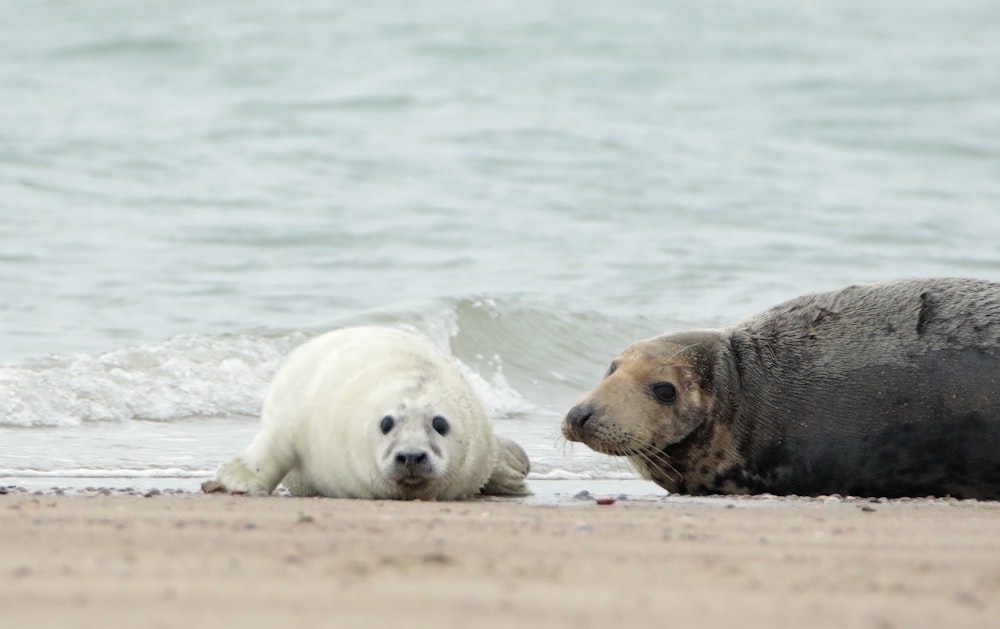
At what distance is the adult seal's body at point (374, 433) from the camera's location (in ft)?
16.5

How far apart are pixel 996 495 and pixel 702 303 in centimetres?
653

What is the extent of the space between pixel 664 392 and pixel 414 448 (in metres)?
1.35

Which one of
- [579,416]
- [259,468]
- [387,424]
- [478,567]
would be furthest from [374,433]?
[478,567]

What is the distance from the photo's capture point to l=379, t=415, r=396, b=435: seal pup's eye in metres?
5.05

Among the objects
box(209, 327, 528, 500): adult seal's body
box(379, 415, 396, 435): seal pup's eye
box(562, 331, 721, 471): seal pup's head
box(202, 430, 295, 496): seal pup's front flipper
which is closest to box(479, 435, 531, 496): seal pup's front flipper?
box(209, 327, 528, 500): adult seal's body

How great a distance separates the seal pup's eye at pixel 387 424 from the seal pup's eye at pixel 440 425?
14cm

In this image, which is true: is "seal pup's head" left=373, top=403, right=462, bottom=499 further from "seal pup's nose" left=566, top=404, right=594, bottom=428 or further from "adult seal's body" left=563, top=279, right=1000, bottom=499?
"adult seal's body" left=563, top=279, right=1000, bottom=499

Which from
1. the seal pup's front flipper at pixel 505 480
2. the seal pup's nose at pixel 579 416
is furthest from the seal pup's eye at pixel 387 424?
the seal pup's nose at pixel 579 416

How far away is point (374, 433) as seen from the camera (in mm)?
5074

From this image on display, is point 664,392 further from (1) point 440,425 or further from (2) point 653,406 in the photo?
(1) point 440,425

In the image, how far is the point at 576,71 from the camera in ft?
79.9

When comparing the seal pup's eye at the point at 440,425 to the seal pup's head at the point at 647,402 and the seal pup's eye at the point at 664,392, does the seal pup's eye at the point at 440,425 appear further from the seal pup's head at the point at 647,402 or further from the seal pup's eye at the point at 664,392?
the seal pup's eye at the point at 664,392

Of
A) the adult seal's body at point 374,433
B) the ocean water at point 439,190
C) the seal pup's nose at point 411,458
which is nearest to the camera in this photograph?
the seal pup's nose at point 411,458

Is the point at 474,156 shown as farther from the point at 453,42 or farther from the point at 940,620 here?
the point at 940,620
